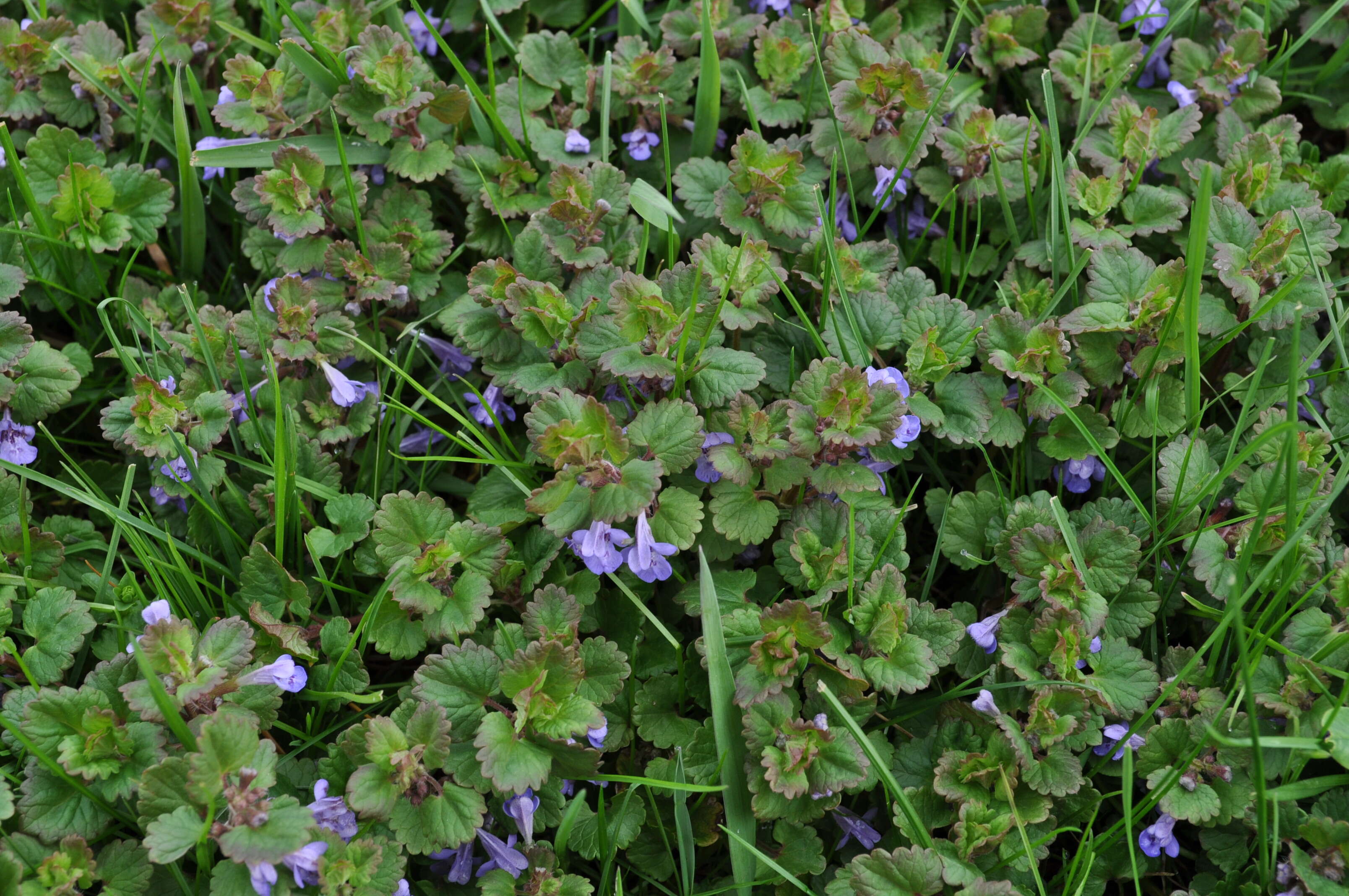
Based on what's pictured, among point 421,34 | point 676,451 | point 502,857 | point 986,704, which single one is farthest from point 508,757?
point 421,34

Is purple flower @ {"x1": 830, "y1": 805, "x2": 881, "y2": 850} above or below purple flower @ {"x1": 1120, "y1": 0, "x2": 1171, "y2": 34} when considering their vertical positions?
below

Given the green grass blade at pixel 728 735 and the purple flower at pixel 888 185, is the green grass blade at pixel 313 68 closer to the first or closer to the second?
the purple flower at pixel 888 185

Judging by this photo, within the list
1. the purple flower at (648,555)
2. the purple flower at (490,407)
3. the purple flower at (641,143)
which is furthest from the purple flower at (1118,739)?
the purple flower at (641,143)

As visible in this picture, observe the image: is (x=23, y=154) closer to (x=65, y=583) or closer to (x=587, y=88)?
(x=65, y=583)

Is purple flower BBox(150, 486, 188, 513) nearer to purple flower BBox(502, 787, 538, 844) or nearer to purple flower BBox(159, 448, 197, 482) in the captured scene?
purple flower BBox(159, 448, 197, 482)

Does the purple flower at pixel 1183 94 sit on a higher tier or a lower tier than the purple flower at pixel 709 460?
higher

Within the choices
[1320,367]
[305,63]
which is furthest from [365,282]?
[1320,367]

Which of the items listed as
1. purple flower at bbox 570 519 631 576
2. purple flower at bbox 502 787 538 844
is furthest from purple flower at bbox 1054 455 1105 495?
purple flower at bbox 502 787 538 844
